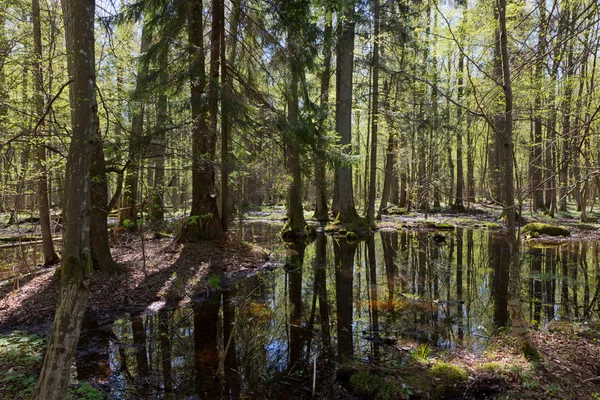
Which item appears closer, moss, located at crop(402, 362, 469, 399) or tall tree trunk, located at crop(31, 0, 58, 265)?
moss, located at crop(402, 362, 469, 399)

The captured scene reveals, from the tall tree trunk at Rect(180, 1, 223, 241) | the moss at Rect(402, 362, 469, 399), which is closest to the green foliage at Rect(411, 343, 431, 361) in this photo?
the moss at Rect(402, 362, 469, 399)

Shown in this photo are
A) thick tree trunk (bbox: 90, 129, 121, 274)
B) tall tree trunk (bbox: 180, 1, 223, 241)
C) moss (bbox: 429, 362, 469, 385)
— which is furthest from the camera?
tall tree trunk (bbox: 180, 1, 223, 241)

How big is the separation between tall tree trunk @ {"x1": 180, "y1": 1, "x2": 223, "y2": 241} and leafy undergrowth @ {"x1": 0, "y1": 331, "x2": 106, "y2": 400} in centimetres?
388

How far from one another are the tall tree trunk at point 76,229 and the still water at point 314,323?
1.61 metres

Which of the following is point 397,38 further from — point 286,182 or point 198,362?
point 198,362

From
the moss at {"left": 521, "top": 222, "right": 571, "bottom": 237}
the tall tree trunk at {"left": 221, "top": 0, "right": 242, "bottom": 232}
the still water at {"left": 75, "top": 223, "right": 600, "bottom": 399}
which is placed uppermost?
the tall tree trunk at {"left": 221, "top": 0, "right": 242, "bottom": 232}

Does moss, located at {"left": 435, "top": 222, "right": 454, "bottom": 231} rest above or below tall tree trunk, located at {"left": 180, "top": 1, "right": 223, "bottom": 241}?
below

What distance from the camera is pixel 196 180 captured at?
10.2 m

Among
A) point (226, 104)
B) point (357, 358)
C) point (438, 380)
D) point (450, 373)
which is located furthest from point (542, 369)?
point (226, 104)

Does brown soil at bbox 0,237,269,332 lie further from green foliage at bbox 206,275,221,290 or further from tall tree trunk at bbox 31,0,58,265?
tall tree trunk at bbox 31,0,58,265

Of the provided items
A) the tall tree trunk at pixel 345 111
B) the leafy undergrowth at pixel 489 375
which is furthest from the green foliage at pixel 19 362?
the tall tree trunk at pixel 345 111

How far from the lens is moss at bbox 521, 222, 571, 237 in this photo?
14508 millimetres

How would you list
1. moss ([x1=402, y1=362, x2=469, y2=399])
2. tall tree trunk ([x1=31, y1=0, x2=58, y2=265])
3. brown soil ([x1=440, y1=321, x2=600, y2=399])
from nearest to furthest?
brown soil ([x1=440, y1=321, x2=600, y2=399])
moss ([x1=402, y1=362, x2=469, y2=399])
tall tree trunk ([x1=31, y1=0, x2=58, y2=265])

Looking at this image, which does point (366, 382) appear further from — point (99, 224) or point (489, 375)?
point (99, 224)
